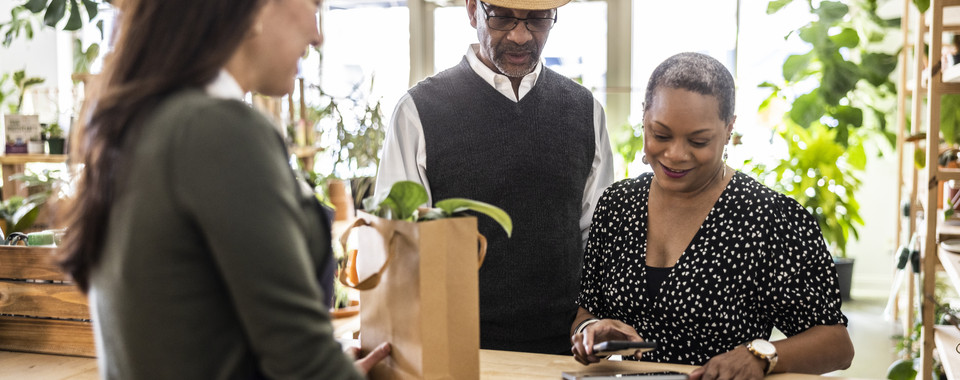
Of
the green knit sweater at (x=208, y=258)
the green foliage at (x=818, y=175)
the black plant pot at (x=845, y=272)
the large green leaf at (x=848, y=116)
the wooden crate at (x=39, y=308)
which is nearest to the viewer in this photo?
the green knit sweater at (x=208, y=258)

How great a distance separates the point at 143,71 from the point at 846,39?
4.34m

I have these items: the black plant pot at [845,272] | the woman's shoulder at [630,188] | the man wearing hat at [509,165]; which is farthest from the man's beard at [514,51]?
the black plant pot at [845,272]

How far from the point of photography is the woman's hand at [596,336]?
1388 mm

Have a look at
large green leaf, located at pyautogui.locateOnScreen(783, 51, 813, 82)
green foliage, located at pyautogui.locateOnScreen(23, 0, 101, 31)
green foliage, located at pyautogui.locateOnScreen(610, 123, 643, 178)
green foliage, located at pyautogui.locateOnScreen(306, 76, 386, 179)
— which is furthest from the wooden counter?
green foliage, located at pyautogui.locateOnScreen(610, 123, 643, 178)

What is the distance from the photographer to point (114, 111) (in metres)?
0.73

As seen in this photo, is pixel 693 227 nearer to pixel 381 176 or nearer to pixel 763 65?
pixel 381 176

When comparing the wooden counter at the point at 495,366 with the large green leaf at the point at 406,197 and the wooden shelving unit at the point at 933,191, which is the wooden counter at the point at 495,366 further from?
the wooden shelving unit at the point at 933,191

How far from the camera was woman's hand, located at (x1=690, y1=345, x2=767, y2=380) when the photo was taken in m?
1.30

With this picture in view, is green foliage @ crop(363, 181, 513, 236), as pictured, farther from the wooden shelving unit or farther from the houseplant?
the houseplant

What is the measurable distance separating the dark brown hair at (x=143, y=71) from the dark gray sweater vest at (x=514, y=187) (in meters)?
1.17

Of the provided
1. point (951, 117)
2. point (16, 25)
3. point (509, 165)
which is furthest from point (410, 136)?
point (16, 25)

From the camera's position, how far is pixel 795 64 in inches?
170

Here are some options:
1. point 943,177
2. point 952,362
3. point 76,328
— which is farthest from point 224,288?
point 943,177

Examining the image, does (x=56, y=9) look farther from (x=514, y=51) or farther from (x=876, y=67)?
(x=876, y=67)
